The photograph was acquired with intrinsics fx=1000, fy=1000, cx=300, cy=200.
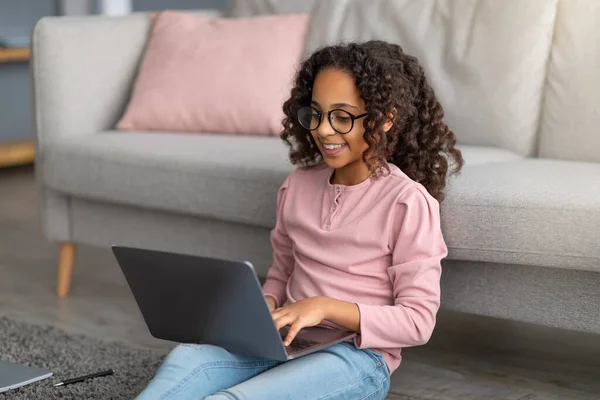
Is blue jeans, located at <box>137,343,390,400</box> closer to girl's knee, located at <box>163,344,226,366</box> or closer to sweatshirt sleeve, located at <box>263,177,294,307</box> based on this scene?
girl's knee, located at <box>163,344,226,366</box>

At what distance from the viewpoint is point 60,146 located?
248cm

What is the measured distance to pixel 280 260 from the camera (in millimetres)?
1787

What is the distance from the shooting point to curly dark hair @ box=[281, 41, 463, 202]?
1587 mm

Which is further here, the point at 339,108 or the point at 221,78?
the point at 221,78

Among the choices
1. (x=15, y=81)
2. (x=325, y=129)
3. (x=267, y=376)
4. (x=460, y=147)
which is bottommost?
(x=15, y=81)

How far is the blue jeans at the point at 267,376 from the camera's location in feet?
4.69

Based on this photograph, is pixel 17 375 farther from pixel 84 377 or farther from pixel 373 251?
pixel 373 251

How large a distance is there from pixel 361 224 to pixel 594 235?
40 centimetres

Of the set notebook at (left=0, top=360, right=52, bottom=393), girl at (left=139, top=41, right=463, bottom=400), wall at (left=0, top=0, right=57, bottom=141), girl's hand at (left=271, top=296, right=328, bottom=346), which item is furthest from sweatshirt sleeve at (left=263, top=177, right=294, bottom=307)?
wall at (left=0, top=0, right=57, bottom=141)

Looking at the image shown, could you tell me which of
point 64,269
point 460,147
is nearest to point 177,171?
point 64,269

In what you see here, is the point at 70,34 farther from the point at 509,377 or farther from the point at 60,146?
the point at 509,377

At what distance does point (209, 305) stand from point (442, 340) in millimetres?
906

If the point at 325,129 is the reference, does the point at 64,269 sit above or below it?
below

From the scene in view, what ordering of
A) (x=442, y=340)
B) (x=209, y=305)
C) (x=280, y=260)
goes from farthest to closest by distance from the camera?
(x=442, y=340)
(x=280, y=260)
(x=209, y=305)
